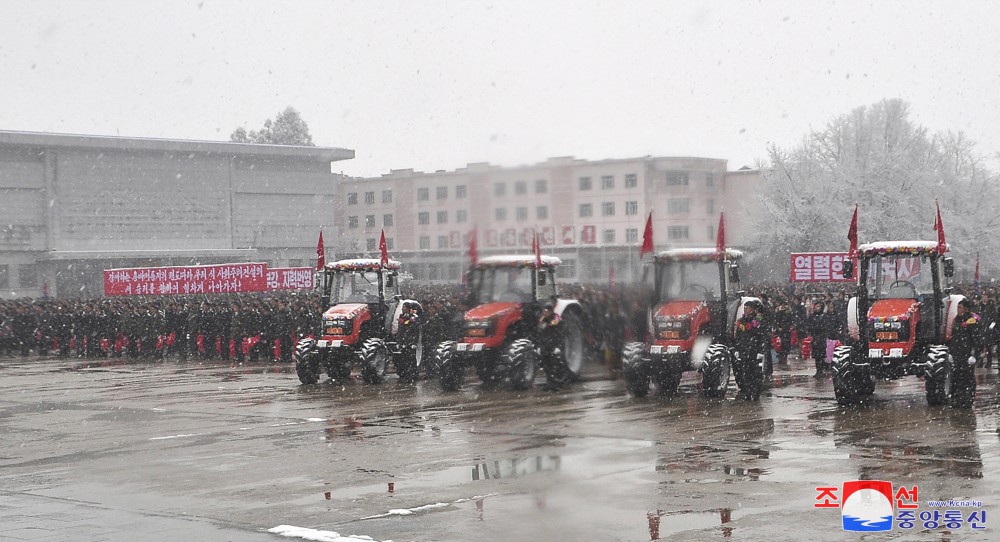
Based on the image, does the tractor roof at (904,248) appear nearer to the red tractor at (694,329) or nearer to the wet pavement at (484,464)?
the wet pavement at (484,464)

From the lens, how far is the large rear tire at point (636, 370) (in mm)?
17844

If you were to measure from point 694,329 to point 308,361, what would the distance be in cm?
791

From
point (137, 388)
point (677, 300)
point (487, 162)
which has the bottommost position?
point (137, 388)

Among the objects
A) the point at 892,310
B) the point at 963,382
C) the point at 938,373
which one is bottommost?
the point at 963,382

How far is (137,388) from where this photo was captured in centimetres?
2325

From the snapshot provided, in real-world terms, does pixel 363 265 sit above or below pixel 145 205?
below

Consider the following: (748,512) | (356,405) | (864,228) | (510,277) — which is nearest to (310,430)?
(356,405)

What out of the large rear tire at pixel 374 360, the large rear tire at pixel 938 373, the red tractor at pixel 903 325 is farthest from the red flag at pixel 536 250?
the large rear tire at pixel 938 373

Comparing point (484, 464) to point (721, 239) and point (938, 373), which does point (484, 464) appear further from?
point (721, 239)

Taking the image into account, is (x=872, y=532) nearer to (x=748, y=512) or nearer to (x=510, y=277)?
(x=748, y=512)

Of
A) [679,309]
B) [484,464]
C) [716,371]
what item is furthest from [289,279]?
[484,464]

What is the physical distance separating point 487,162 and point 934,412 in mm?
6930

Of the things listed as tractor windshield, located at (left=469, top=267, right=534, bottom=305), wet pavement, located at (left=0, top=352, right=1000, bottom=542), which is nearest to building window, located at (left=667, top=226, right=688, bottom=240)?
tractor windshield, located at (left=469, top=267, right=534, bottom=305)

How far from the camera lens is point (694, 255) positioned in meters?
18.3
